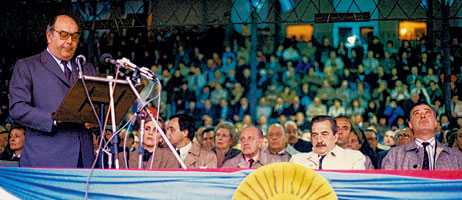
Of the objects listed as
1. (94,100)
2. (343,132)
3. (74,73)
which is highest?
(74,73)

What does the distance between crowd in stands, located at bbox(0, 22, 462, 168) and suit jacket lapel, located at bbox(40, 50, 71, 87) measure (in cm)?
665

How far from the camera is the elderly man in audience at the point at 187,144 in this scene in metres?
5.72

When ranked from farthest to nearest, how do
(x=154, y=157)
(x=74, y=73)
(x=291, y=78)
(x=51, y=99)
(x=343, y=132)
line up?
(x=291, y=78)
(x=343, y=132)
(x=154, y=157)
(x=74, y=73)
(x=51, y=99)

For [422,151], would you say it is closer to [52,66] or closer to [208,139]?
[52,66]

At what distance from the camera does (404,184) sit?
97.3 inches

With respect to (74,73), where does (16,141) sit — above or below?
below

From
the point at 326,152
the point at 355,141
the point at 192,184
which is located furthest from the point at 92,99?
the point at 355,141

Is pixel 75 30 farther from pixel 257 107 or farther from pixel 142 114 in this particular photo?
pixel 257 107

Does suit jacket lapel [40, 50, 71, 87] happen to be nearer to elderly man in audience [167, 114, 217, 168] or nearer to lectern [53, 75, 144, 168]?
lectern [53, 75, 144, 168]

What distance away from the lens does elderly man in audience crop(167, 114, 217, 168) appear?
572 cm

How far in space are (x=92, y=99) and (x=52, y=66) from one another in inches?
19.4

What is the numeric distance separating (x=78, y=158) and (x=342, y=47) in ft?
31.3

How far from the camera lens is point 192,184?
103 inches

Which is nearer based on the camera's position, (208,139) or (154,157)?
(154,157)
